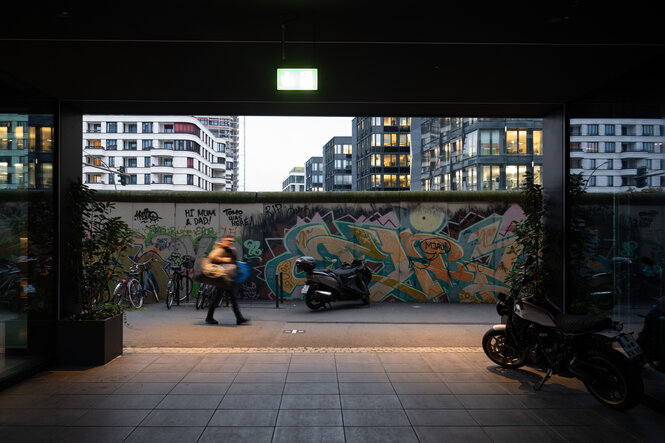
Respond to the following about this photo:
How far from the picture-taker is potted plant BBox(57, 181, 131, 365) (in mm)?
5781

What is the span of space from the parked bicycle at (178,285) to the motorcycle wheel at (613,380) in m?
8.86

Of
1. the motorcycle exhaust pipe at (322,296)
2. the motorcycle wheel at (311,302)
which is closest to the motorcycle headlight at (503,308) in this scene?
the motorcycle exhaust pipe at (322,296)

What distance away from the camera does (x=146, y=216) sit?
36.5 feet

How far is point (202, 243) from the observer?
11.1 meters

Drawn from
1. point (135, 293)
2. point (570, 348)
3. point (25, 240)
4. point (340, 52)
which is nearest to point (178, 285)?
point (135, 293)

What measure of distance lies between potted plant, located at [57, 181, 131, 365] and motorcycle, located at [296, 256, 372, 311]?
177 inches

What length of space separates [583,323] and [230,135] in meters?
163

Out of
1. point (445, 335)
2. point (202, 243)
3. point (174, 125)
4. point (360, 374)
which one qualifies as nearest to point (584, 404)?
point (360, 374)

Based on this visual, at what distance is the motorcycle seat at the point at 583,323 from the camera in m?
4.46

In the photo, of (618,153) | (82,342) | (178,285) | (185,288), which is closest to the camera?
(618,153)

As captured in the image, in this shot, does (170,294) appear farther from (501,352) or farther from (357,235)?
(501,352)

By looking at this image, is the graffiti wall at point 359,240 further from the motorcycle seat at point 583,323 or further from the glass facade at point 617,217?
the motorcycle seat at point 583,323

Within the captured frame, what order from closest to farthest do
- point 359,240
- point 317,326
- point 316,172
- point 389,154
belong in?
point 317,326
point 359,240
point 389,154
point 316,172

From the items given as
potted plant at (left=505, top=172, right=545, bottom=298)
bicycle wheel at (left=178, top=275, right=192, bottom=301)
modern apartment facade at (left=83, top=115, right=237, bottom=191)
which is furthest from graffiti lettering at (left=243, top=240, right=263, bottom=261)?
modern apartment facade at (left=83, top=115, right=237, bottom=191)
